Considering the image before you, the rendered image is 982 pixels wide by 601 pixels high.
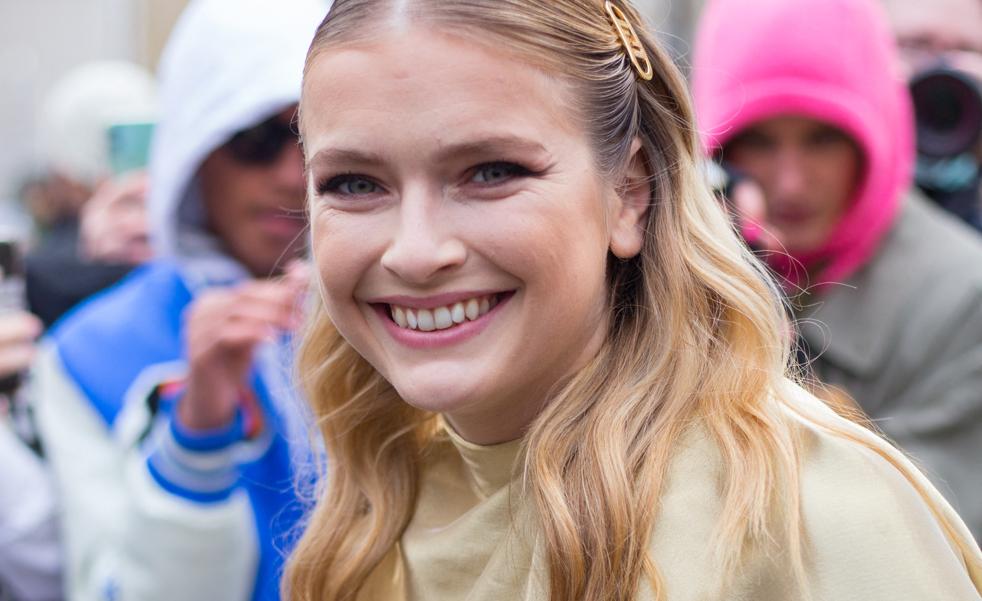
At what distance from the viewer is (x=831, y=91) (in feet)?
10.9

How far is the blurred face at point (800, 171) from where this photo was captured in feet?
10.7

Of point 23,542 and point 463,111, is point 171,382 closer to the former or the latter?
point 23,542

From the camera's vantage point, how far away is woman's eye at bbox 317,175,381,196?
1721mm

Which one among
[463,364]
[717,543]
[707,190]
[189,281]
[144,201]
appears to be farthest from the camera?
[144,201]

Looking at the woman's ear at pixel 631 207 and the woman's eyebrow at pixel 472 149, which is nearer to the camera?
the woman's eyebrow at pixel 472 149

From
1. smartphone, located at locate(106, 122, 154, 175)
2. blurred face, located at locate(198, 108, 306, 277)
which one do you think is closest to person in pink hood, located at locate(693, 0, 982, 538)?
blurred face, located at locate(198, 108, 306, 277)

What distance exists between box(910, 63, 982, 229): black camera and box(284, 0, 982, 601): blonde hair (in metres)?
1.63

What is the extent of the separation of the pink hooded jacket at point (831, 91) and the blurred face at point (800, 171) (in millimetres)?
31

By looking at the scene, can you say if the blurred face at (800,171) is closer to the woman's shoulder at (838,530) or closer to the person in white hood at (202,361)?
the person in white hood at (202,361)

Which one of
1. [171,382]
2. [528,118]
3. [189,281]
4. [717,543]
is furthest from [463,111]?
[189,281]

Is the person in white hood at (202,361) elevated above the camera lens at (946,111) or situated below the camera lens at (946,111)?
below

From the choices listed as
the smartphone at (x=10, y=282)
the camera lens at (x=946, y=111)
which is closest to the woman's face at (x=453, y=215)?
the smartphone at (x=10, y=282)

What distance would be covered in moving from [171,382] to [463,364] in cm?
153

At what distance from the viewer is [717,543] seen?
1572 millimetres
